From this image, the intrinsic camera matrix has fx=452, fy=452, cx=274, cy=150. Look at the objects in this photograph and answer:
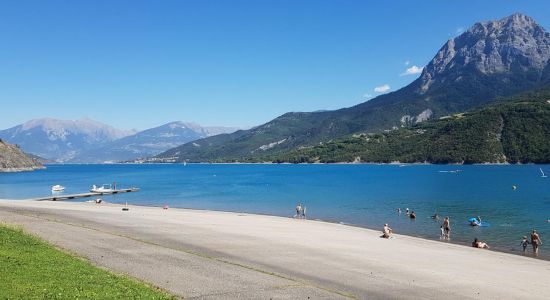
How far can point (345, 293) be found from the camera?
70.9 feet

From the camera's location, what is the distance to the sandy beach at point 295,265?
72.4ft

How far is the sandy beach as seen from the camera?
22078 mm

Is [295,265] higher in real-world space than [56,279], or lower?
lower

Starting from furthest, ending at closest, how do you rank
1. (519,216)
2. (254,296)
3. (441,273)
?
(519,216) → (441,273) → (254,296)

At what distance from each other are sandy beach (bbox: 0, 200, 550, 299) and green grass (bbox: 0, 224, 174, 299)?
6.27 ft

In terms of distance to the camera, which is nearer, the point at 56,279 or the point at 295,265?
the point at 56,279

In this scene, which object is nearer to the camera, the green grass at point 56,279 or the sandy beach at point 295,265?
the green grass at point 56,279

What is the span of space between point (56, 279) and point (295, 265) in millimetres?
14461

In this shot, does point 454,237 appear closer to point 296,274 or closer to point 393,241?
point 393,241

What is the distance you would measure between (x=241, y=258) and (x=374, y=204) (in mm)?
66738

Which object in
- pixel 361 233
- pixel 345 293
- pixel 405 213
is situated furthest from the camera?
pixel 405 213

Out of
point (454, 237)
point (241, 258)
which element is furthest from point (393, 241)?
point (241, 258)

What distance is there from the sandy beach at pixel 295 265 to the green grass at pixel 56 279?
1912mm

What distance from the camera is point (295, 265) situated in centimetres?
2852
